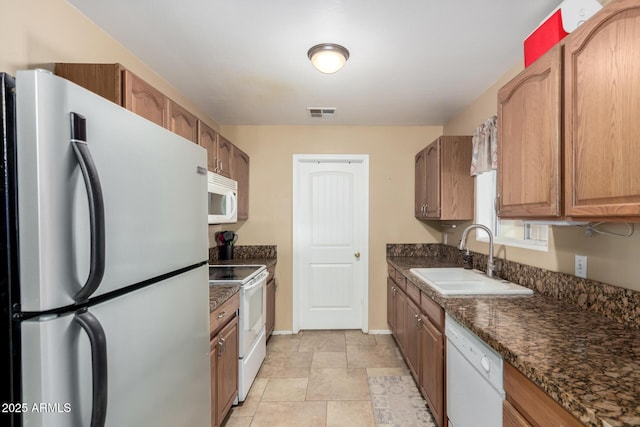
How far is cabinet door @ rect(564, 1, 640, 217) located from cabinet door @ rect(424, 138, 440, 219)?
5.01ft

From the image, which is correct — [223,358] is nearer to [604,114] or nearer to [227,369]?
[227,369]

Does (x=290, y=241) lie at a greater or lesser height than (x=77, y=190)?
lesser

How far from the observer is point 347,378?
2.52m

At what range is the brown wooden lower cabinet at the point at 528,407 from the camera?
85 cm

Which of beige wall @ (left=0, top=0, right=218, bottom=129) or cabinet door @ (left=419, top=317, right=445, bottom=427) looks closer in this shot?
beige wall @ (left=0, top=0, right=218, bottom=129)

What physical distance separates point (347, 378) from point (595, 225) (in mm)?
2061

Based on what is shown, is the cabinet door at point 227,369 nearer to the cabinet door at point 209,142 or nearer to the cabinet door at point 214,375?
the cabinet door at point 214,375

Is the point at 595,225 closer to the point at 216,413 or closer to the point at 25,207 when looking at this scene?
the point at 25,207

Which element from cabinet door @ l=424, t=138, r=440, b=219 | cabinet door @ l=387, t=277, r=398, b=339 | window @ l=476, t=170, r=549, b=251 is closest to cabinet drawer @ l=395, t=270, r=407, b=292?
cabinet door @ l=387, t=277, r=398, b=339

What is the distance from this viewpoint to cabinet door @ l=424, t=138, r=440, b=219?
2.70 metres

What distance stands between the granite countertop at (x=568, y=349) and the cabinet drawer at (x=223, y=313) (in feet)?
4.31

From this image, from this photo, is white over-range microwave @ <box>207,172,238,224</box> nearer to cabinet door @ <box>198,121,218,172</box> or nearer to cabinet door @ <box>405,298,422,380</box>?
cabinet door @ <box>198,121,218,172</box>

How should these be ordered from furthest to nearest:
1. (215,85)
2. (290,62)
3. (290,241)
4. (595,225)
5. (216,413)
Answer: (290,241) → (215,85) → (290,62) → (216,413) → (595,225)

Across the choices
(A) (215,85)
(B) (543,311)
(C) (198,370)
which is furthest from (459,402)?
(A) (215,85)
